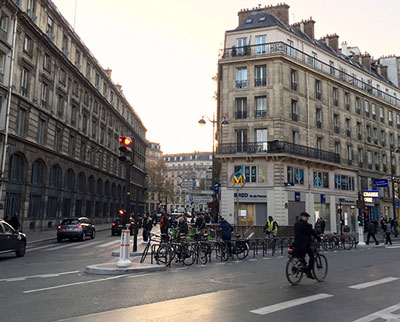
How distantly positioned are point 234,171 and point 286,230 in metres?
11.0

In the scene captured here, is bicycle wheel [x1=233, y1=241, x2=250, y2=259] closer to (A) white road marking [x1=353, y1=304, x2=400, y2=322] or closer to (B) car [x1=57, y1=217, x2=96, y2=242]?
(A) white road marking [x1=353, y1=304, x2=400, y2=322]

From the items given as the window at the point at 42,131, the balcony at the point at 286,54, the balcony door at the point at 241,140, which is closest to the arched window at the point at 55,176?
the window at the point at 42,131

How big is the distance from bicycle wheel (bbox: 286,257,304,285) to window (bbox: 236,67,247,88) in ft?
82.2

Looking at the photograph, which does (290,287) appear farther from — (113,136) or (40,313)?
(113,136)

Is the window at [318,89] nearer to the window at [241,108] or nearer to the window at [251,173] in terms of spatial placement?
the window at [241,108]

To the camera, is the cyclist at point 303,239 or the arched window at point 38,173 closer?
the cyclist at point 303,239

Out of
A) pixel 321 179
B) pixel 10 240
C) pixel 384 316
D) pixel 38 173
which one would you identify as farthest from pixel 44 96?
pixel 384 316

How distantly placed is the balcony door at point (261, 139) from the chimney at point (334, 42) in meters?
17.7

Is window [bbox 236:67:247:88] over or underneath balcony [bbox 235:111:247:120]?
over

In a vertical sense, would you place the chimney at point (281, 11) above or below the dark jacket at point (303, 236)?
above

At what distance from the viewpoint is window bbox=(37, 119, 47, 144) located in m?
30.6

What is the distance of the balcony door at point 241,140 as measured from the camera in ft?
101

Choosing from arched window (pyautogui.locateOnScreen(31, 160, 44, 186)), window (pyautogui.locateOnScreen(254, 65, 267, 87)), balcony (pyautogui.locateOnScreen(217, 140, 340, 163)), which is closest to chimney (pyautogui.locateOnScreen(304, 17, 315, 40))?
window (pyautogui.locateOnScreen(254, 65, 267, 87))

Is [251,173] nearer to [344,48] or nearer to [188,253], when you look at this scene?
[188,253]
